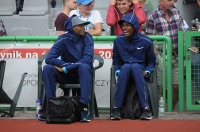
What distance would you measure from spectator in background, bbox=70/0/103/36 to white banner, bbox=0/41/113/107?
1.05 feet

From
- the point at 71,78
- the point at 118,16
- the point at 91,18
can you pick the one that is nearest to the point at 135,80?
the point at 71,78

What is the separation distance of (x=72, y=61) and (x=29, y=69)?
129 centimetres

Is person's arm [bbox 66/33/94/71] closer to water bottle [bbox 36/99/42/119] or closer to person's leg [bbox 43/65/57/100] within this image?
person's leg [bbox 43/65/57/100]

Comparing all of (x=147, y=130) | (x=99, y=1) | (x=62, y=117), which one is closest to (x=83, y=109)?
(x=62, y=117)

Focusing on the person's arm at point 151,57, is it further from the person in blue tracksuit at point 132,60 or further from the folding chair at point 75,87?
the folding chair at point 75,87

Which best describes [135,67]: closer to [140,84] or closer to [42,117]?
[140,84]

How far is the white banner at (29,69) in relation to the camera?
16.5 m

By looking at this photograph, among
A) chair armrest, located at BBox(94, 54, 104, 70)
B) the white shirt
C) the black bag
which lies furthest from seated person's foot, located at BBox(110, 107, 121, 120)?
the white shirt

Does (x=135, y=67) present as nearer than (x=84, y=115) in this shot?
No

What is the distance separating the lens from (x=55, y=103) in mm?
15055

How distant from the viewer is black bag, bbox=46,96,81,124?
15023 mm

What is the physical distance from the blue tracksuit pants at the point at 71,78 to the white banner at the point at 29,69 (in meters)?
0.98

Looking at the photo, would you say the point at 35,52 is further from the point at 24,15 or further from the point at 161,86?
the point at 24,15

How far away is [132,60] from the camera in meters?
15.6
